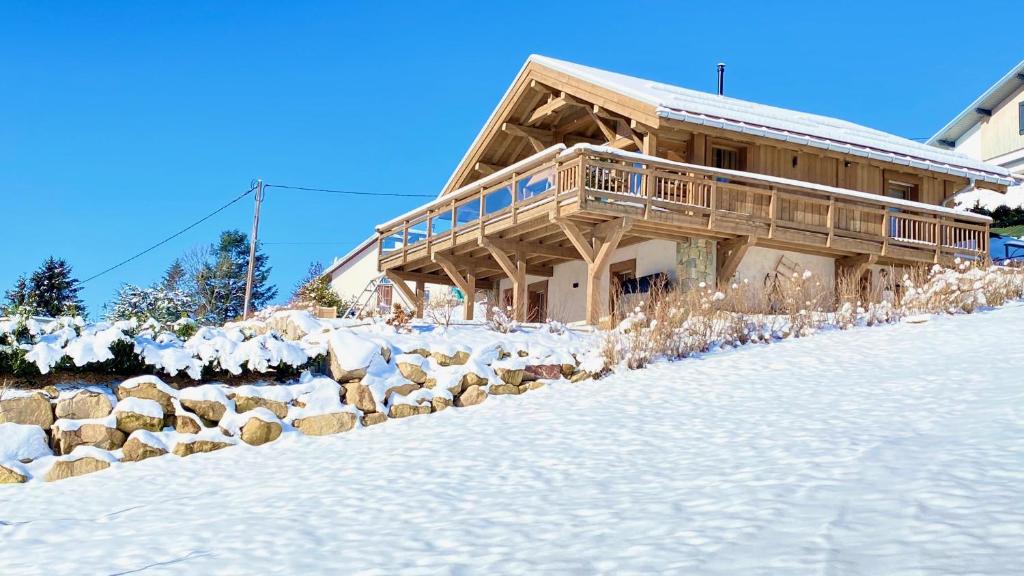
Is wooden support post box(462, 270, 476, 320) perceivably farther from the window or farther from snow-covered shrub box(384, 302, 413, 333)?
snow-covered shrub box(384, 302, 413, 333)

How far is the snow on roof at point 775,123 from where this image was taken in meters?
17.9

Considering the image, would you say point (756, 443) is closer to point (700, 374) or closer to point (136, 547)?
point (700, 374)

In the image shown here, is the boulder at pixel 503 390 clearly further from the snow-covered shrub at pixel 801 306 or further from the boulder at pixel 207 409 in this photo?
the snow-covered shrub at pixel 801 306

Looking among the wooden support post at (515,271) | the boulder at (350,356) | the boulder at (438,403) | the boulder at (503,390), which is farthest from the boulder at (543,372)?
the wooden support post at (515,271)

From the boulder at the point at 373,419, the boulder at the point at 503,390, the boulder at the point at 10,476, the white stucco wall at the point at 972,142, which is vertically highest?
the white stucco wall at the point at 972,142

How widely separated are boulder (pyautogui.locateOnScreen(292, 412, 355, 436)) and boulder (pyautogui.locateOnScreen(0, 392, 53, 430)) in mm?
2869

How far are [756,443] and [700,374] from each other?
390 cm

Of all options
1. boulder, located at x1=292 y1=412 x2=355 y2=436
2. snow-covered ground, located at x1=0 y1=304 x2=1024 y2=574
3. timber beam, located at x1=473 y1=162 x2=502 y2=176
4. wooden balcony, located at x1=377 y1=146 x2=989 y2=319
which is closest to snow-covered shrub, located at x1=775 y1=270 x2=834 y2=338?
snow-covered ground, located at x1=0 y1=304 x2=1024 y2=574

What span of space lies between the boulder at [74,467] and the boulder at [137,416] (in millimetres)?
629

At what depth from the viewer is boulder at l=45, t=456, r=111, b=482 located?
1012cm

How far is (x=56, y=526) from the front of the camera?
770 centimetres

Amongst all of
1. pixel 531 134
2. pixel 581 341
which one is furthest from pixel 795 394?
pixel 531 134

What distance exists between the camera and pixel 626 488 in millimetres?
6867

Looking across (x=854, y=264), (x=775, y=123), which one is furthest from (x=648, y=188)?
(x=854, y=264)
